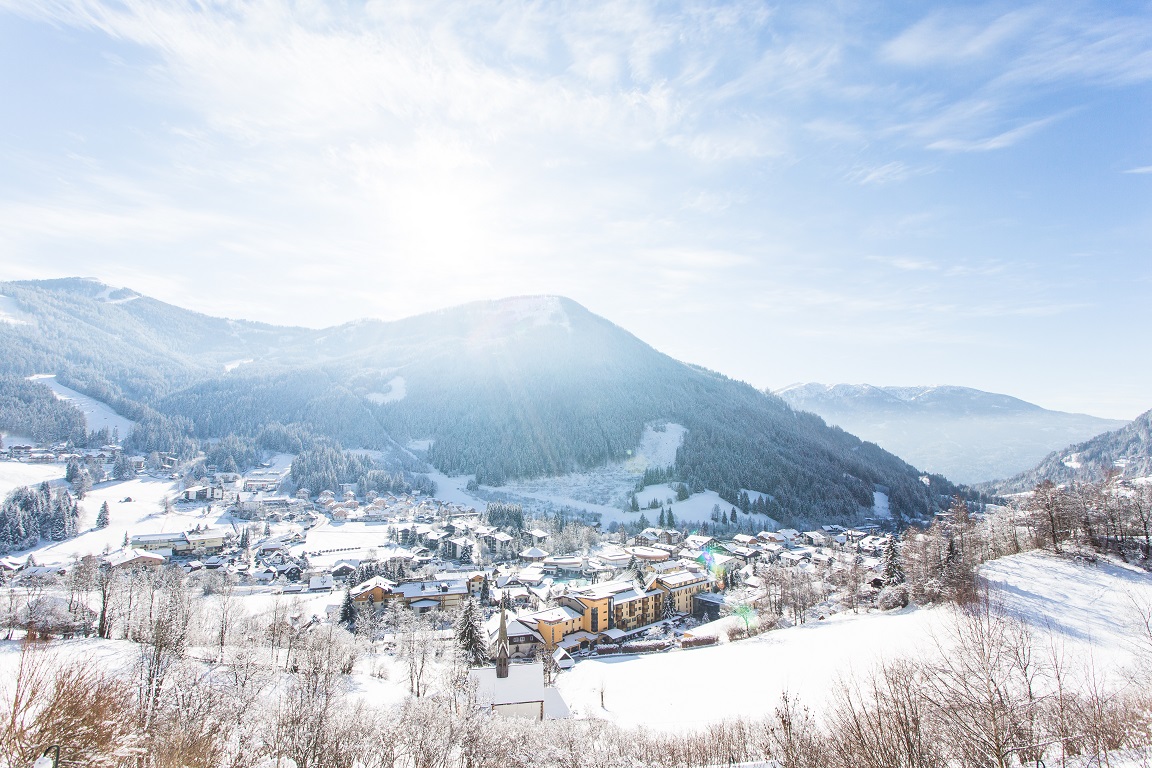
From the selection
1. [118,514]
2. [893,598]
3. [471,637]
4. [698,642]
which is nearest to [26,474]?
[118,514]

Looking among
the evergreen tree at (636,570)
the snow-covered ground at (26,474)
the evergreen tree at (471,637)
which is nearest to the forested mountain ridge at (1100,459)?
the evergreen tree at (636,570)

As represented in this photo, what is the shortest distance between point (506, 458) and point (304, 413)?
81093mm

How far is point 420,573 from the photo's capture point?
196ft

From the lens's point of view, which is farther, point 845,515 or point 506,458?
point 506,458

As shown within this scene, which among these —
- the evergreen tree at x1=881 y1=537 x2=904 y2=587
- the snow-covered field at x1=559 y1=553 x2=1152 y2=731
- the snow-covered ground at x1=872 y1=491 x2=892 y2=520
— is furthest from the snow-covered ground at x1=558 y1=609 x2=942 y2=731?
the snow-covered ground at x1=872 y1=491 x2=892 y2=520

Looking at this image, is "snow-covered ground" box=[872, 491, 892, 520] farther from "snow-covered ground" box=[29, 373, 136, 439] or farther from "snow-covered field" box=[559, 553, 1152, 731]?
"snow-covered ground" box=[29, 373, 136, 439]

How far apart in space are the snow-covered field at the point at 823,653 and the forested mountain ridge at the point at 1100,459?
161452 mm

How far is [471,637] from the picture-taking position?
32.3m

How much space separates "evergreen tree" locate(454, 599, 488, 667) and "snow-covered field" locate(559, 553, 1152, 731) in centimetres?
578

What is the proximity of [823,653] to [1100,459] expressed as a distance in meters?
227

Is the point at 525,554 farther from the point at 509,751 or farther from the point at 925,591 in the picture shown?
the point at 509,751

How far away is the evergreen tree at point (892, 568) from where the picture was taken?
4172 cm

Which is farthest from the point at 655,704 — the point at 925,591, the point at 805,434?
the point at 805,434

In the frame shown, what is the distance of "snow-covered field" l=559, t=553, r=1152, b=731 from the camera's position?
75.8 feet
